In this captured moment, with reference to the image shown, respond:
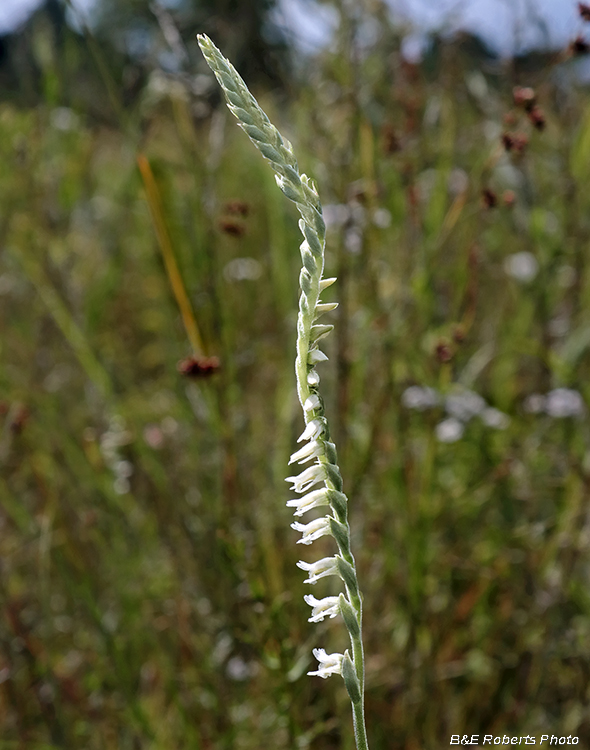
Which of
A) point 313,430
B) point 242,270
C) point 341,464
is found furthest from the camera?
point 242,270

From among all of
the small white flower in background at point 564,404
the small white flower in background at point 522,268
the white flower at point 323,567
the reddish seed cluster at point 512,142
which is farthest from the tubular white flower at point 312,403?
the small white flower in background at point 522,268

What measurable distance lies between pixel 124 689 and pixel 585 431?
3.18 ft

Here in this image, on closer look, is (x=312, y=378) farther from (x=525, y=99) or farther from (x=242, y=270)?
(x=242, y=270)

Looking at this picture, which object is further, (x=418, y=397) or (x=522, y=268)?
(x=522, y=268)

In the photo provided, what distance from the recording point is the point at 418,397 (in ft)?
5.40

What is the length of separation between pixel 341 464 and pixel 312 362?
866 mm

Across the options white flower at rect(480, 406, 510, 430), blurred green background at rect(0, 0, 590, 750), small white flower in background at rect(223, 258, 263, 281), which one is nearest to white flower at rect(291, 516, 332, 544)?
blurred green background at rect(0, 0, 590, 750)

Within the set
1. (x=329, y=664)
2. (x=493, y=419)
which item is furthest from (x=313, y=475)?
(x=493, y=419)

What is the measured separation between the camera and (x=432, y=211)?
1812 mm

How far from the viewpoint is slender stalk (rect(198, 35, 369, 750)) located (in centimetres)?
48

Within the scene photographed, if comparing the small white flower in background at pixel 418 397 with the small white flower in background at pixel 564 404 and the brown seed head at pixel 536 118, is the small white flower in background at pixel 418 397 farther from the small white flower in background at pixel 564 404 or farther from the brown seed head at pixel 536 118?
the brown seed head at pixel 536 118

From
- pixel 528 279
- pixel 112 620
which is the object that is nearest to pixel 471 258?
pixel 112 620

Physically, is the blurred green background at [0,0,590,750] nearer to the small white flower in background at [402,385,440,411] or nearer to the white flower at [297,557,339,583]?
the small white flower in background at [402,385,440,411]

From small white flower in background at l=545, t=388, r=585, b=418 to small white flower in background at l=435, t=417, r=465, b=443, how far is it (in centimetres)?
20
